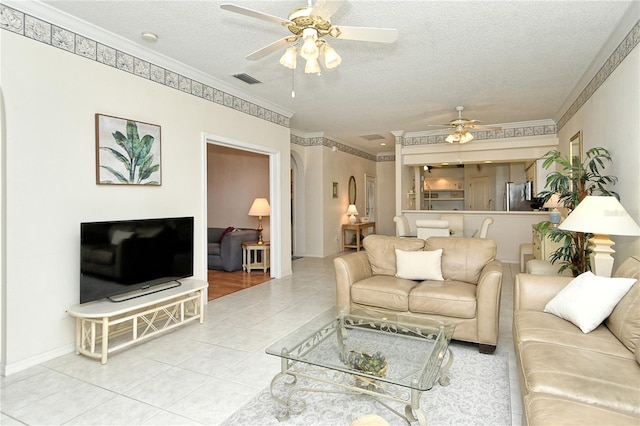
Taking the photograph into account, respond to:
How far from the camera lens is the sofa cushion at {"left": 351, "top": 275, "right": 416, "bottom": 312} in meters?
3.14

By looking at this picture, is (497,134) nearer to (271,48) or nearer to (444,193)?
(444,193)

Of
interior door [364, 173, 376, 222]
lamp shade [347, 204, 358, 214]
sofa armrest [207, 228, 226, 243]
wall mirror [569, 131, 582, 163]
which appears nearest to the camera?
wall mirror [569, 131, 582, 163]

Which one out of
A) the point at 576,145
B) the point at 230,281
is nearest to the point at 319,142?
the point at 230,281

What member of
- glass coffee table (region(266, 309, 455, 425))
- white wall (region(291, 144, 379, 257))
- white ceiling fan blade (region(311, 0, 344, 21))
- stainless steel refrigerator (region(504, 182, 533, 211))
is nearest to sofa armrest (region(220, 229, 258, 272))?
white wall (region(291, 144, 379, 257))

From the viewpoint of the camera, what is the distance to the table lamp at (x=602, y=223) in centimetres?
246

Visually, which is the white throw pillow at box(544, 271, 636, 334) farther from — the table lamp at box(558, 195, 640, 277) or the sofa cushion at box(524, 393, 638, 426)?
the sofa cushion at box(524, 393, 638, 426)

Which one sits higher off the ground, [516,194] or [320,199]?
[516,194]

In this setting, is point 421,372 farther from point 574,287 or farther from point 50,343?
point 50,343

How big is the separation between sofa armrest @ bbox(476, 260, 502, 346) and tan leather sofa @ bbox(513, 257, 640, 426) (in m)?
0.31

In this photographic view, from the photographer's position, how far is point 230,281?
217 inches

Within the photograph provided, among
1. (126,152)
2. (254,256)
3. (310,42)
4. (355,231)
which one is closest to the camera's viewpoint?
(310,42)

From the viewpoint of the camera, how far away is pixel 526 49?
11.2 feet

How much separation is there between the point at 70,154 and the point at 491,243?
151 inches

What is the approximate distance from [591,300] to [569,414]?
3.85 ft
